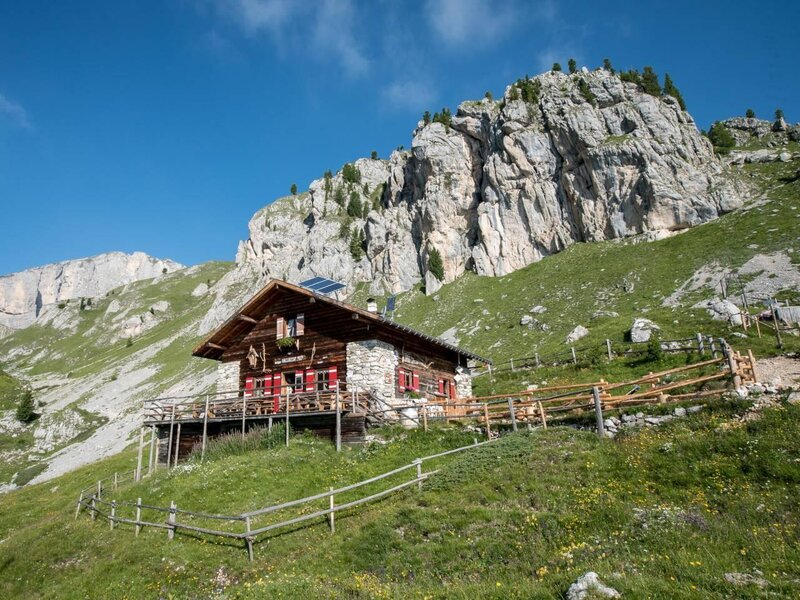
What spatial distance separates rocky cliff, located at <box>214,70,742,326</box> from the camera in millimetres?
65500

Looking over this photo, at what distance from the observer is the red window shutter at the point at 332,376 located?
1035 inches

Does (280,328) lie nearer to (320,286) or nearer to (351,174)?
(320,286)

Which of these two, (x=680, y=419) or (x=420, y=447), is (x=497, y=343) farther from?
(x=680, y=419)

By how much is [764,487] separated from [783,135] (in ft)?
311

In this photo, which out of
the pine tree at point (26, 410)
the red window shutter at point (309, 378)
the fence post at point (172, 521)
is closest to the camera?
the fence post at point (172, 521)

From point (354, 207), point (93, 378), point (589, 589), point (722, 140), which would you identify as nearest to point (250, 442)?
point (589, 589)

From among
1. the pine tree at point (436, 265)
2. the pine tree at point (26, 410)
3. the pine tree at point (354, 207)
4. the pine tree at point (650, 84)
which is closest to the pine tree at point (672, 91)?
the pine tree at point (650, 84)

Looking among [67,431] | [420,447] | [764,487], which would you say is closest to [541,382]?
[420,447]

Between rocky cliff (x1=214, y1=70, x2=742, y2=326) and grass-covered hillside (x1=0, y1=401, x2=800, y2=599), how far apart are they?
5727cm

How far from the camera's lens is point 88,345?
165 m

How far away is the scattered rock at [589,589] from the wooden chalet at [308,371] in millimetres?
14450

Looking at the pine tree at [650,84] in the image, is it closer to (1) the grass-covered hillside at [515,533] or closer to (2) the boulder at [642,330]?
(2) the boulder at [642,330]

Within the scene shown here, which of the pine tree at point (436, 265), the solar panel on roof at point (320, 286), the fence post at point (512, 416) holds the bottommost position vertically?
the fence post at point (512, 416)

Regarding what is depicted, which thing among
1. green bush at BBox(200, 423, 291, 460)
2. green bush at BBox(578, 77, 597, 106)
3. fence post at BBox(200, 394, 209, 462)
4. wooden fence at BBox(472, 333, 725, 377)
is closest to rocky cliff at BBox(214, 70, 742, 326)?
green bush at BBox(578, 77, 597, 106)
